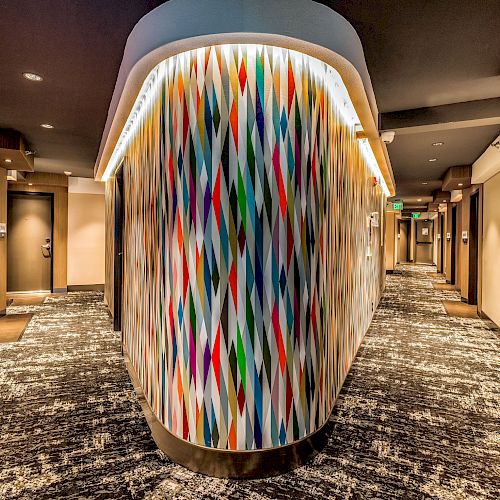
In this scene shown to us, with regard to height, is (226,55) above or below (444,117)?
below

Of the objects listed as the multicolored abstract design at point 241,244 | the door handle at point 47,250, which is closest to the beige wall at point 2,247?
the door handle at point 47,250

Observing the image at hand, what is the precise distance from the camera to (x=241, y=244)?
2457 mm

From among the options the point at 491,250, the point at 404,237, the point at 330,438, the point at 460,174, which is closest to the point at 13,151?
the point at 330,438

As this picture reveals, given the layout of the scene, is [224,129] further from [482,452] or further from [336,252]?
[482,452]

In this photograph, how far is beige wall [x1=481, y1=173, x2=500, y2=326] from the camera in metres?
6.81

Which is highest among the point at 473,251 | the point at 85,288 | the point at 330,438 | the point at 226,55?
the point at 226,55

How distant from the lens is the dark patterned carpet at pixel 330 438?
229 centimetres

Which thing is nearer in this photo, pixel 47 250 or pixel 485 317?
pixel 485 317

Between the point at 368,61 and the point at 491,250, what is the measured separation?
211 inches

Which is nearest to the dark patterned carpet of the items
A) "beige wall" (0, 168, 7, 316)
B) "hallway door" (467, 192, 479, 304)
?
"beige wall" (0, 168, 7, 316)

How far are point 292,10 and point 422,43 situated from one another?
146 centimetres

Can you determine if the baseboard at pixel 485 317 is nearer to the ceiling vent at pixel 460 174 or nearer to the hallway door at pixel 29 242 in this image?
the ceiling vent at pixel 460 174

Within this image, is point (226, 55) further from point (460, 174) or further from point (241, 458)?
point (460, 174)

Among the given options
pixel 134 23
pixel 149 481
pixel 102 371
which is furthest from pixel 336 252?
pixel 102 371
